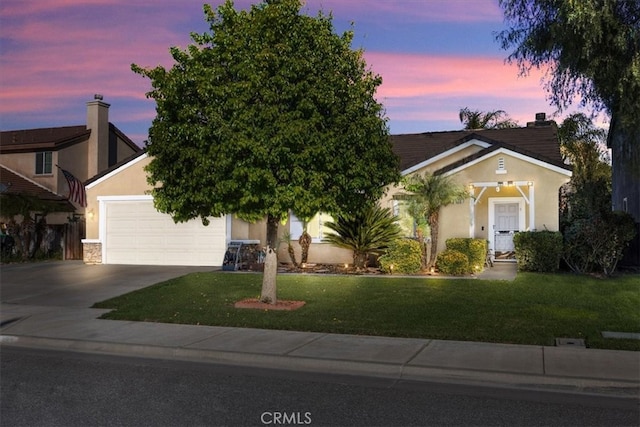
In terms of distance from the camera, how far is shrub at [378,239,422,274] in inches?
690

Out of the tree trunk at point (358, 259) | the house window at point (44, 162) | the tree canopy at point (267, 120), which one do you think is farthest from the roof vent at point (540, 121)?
the house window at point (44, 162)

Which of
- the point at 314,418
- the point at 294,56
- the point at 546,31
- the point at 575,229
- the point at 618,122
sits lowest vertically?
the point at 314,418

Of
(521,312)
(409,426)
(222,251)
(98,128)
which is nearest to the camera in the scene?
(409,426)

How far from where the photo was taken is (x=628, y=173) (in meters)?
17.1

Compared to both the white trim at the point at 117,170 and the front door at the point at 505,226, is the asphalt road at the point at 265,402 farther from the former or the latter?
the white trim at the point at 117,170

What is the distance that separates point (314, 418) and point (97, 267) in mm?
17217

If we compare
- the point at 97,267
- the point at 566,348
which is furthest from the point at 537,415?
the point at 97,267

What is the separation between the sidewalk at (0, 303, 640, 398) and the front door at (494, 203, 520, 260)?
1253 cm

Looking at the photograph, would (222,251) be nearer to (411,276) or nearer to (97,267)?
(97,267)

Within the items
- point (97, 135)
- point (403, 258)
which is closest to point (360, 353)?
point (403, 258)

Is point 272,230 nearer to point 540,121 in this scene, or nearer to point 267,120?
point 267,120

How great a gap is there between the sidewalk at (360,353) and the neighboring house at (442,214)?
10301 mm

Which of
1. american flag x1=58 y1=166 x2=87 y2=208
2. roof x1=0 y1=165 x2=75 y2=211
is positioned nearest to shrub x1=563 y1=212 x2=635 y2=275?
A: american flag x1=58 y1=166 x2=87 y2=208

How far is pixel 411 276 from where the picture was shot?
16.8 metres
